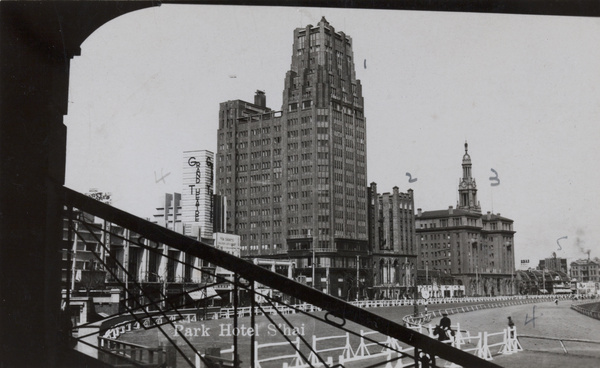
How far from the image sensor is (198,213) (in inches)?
2477

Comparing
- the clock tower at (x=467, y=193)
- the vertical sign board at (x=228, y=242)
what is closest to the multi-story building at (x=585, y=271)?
the clock tower at (x=467, y=193)

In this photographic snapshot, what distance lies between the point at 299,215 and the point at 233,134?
25555 mm

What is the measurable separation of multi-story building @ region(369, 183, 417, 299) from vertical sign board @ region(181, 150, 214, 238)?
901 inches

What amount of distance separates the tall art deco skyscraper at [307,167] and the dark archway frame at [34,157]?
2109cm

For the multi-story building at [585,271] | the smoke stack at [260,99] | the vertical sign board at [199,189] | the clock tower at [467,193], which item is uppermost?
the smoke stack at [260,99]

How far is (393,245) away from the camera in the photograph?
9825 cm

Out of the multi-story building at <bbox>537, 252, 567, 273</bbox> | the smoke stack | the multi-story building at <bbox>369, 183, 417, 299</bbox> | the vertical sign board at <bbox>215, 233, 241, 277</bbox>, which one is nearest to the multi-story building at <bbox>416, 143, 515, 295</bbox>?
→ the multi-story building at <bbox>369, 183, 417, 299</bbox>

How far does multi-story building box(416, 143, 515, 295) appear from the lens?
4281 inches

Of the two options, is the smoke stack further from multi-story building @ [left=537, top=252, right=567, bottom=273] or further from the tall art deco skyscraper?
multi-story building @ [left=537, top=252, right=567, bottom=273]

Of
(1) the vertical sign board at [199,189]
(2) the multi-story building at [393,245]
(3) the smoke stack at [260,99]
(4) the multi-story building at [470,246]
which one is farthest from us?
(4) the multi-story building at [470,246]

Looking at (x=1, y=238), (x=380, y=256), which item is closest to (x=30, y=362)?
(x=1, y=238)

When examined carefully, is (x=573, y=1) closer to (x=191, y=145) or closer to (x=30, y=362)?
(x=30, y=362)

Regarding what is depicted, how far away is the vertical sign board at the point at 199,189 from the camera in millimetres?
62031

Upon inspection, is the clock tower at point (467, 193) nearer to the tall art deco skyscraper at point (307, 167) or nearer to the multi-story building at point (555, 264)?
the multi-story building at point (555, 264)
